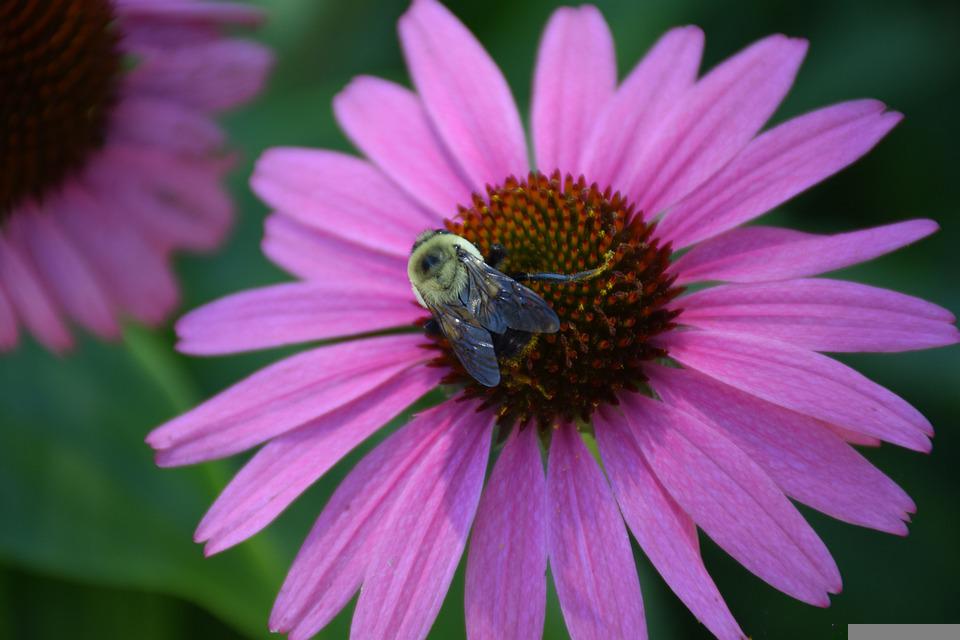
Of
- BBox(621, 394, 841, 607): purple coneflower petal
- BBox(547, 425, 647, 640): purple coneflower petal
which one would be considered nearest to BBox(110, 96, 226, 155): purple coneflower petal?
BBox(547, 425, 647, 640): purple coneflower petal

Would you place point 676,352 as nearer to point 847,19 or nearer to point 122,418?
point 122,418

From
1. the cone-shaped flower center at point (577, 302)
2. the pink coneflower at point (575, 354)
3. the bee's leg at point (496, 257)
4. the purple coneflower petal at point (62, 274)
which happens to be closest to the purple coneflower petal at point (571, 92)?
the pink coneflower at point (575, 354)

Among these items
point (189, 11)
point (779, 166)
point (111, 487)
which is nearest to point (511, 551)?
point (779, 166)

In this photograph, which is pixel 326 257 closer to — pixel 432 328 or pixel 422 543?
pixel 432 328

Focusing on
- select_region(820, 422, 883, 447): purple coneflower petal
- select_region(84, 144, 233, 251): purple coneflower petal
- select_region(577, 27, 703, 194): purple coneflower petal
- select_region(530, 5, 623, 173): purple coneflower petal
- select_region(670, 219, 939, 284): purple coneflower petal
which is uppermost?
select_region(84, 144, 233, 251): purple coneflower petal

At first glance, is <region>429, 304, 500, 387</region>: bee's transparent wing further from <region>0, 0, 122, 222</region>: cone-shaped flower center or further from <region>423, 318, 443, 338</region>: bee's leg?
<region>0, 0, 122, 222</region>: cone-shaped flower center
